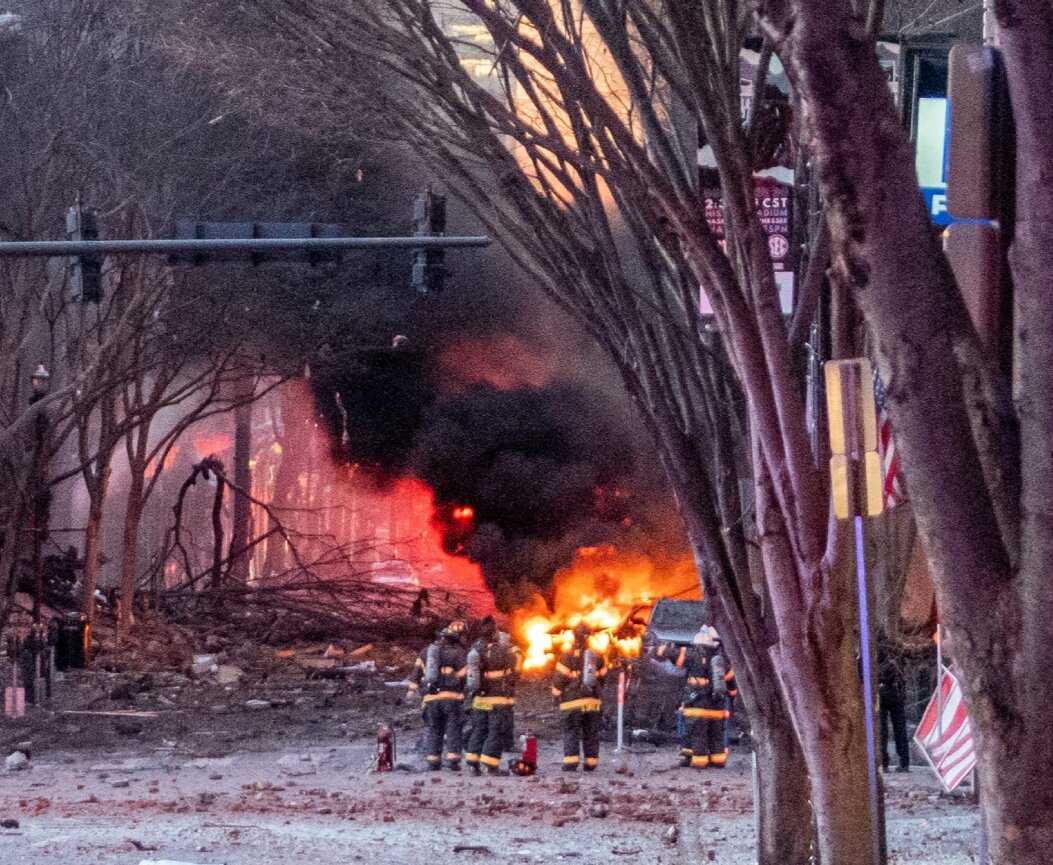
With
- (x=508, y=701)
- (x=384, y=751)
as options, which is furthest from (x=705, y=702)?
(x=384, y=751)

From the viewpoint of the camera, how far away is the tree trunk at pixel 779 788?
992cm

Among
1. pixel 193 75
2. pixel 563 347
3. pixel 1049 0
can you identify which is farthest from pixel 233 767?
pixel 563 347

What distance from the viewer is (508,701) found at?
16.2m

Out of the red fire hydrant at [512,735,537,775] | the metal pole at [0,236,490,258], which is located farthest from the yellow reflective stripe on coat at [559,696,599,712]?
the metal pole at [0,236,490,258]

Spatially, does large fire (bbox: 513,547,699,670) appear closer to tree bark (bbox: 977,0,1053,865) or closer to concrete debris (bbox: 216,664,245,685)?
concrete debris (bbox: 216,664,245,685)

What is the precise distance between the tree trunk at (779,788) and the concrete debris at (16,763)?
32.0 feet

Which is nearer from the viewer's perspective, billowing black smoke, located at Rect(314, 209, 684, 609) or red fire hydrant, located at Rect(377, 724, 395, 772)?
red fire hydrant, located at Rect(377, 724, 395, 772)

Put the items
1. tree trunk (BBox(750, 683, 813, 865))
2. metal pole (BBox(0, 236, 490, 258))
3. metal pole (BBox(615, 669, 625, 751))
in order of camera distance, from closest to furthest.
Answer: tree trunk (BBox(750, 683, 813, 865)) → metal pole (BBox(0, 236, 490, 258)) → metal pole (BBox(615, 669, 625, 751))

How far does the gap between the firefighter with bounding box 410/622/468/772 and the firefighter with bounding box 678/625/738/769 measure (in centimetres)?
248

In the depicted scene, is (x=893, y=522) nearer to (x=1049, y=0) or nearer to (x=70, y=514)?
(x=1049, y=0)

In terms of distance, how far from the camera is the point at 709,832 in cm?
1230

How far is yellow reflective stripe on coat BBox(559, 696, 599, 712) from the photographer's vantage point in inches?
641

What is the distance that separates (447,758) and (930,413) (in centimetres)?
1265

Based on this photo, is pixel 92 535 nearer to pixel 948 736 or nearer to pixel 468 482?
pixel 468 482
